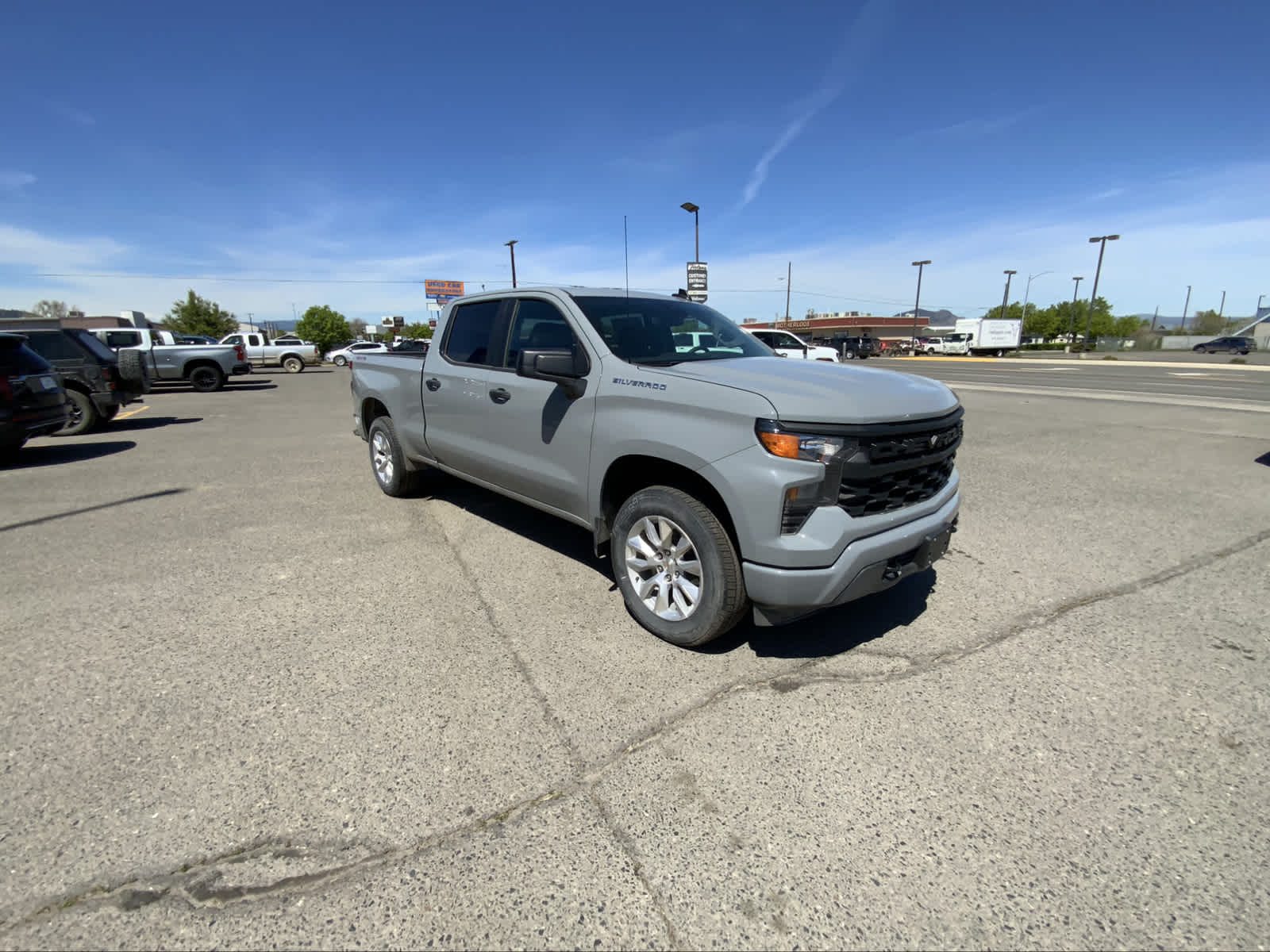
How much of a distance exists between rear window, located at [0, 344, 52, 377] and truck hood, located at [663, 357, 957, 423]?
842cm

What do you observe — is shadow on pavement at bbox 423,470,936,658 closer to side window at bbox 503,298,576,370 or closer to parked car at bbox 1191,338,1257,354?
side window at bbox 503,298,576,370

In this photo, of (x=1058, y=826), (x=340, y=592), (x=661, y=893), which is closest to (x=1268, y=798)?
(x=1058, y=826)

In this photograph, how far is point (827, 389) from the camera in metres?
2.82

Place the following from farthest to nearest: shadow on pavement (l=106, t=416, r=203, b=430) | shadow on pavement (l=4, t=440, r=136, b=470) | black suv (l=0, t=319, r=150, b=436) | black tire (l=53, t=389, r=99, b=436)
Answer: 1. shadow on pavement (l=106, t=416, r=203, b=430)
2. black tire (l=53, t=389, r=99, b=436)
3. black suv (l=0, t=319, r=150, b=436)
4. shadow on pavement (l=4, t=440, r=136, b=470)

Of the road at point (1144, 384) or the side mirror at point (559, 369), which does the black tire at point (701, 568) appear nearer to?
the side mirror at point (559, 369)

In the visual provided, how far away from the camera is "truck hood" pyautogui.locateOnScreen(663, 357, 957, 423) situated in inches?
103

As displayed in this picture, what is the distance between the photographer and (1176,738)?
240 cm

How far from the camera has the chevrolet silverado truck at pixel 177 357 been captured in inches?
708

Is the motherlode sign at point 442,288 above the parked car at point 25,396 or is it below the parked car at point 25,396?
above

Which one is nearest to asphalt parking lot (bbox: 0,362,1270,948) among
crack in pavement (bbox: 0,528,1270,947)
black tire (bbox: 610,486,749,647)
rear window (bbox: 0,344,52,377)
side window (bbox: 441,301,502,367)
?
crack in pavement (bbox: 0,528,1270,947)

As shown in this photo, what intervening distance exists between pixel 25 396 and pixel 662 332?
26.7ft

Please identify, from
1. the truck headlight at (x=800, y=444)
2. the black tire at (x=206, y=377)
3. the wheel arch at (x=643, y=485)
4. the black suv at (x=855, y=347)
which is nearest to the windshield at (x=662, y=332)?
the wheel arch at (x=643, y=485)

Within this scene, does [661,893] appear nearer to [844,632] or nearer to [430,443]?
[844,632]

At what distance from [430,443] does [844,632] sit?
3406 mm
